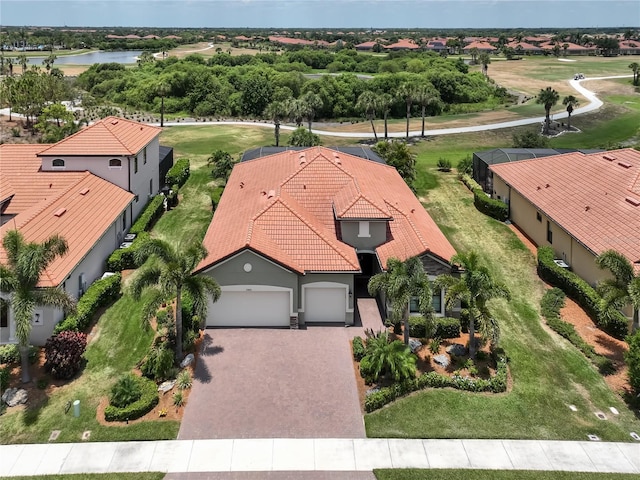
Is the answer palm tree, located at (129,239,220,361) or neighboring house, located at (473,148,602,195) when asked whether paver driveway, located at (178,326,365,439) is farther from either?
neighboring house, located at (473,148,602,195)

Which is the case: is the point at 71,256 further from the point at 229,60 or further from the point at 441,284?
the point at 229,60

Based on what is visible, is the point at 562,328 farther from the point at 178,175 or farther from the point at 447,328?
the point at 178,175

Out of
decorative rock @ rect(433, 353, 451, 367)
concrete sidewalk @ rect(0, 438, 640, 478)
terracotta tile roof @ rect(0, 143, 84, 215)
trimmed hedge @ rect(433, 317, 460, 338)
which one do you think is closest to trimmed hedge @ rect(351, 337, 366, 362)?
decorative rock @ rect(433, 353, 451, 367)

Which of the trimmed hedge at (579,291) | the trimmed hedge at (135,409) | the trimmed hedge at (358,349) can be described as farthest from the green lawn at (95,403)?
the trimmed hedge at (579,291)

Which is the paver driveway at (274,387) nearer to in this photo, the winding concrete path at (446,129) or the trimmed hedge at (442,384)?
the trimmed hedge at (442,384)

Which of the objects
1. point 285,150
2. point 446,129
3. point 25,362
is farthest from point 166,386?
point 446,129

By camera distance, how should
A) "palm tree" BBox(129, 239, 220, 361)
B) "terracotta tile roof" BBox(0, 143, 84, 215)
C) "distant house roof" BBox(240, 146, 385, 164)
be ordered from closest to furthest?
"palm tree" BBox(129, 239, 220, 361) < "terracotta tile roof" BBox(0, 143, 84, 215) < "distant house roof" BBox(240, 146, 385, 164)
